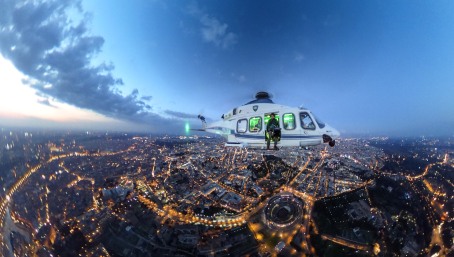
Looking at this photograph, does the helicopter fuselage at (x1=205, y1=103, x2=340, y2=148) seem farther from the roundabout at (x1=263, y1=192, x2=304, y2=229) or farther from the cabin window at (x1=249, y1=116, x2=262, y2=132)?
the roundabout at (x1=263, y1=192, x2=304, y2=229)

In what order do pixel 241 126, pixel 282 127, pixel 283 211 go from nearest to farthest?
pixel 282 127, pixel 241 126, pixel 283 211

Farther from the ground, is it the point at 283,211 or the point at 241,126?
the point at 241,126

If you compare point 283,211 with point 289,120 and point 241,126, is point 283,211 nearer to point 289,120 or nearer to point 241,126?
point 241,126

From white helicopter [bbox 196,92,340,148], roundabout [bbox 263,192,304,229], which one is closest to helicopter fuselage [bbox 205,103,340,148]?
white helicopter [bbox 196,92,340,148]

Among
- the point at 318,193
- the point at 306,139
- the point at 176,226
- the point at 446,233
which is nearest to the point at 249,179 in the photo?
the point at 318,193

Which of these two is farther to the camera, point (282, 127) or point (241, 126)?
point (241, 126)

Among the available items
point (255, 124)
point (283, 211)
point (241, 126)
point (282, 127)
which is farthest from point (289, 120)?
point (283, 211)

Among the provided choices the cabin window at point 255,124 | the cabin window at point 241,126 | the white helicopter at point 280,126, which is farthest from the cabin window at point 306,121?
the cabin window at point 241,126

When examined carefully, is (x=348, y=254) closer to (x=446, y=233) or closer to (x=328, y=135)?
(x=328, y=135)
